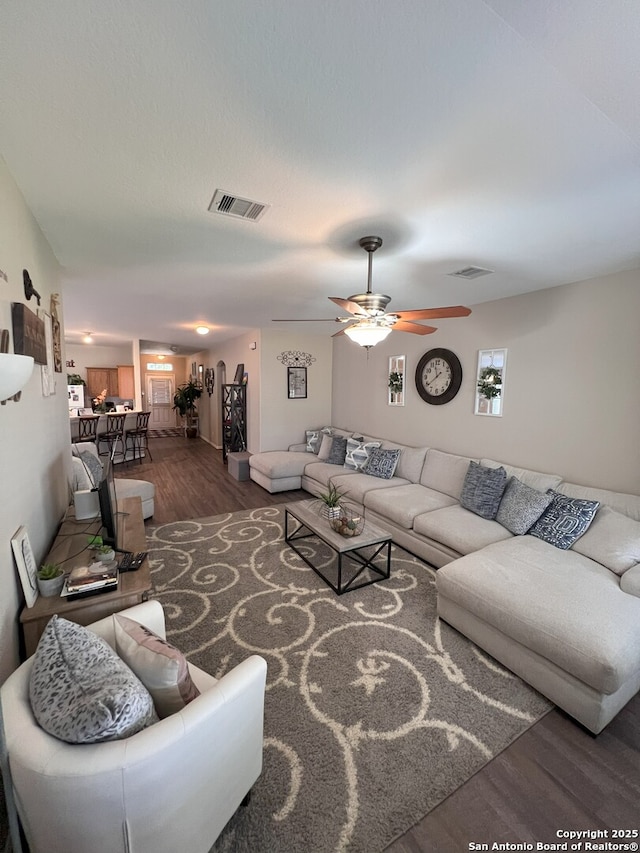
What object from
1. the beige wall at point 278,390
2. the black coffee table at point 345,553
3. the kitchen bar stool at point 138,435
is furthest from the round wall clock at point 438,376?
the kitchen bar stool at point 138,435

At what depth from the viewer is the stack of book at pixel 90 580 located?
1713mm

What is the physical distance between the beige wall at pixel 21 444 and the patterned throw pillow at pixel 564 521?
329 centimetres

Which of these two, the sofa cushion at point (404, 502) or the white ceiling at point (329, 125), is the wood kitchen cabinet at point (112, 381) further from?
A: the sofa cushion at point (404, 502)

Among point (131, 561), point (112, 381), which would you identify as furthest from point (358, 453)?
point (112, 381)

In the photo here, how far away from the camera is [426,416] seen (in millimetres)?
4656

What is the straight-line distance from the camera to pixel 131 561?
6.68ft

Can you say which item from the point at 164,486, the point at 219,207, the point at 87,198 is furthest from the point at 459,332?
the point at 164,486

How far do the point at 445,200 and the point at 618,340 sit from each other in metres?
2.15

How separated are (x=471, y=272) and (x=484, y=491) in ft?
6.38

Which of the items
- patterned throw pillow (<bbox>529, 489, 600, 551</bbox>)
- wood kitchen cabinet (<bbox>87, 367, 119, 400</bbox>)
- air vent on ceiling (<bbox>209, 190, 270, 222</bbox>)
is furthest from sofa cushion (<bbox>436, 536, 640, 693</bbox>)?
wood kitchen cabinet (<bbox>87, 367, 119, 400</bbox>)

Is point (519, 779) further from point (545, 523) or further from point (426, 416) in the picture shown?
point (426, 416)

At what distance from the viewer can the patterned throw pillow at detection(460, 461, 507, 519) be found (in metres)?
3.22

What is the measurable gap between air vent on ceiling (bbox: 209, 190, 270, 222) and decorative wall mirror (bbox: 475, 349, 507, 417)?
2900 mm

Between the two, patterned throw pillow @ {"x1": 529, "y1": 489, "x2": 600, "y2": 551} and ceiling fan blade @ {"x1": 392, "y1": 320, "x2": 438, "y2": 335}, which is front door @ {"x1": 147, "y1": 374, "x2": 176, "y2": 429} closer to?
ceiling fan blade @ {"x1": 392, "y1": 320, "x2": 438, "y2": 335}
